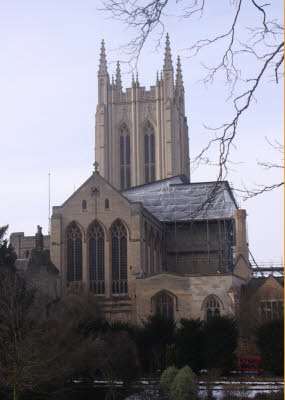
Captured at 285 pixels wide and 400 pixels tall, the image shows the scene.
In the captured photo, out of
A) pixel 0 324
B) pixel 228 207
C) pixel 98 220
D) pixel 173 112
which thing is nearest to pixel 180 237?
pixel 228 207

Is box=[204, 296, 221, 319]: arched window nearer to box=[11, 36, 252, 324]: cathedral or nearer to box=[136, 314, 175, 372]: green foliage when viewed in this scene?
box=[11, 36, 252, 324]: cathedral

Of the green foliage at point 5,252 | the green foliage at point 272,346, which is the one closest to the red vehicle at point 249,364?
the green foliage at point 272,346

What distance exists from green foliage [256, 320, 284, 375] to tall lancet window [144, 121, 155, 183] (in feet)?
165

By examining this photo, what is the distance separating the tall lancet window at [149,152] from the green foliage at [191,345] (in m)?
48.7

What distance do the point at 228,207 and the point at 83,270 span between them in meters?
14.9

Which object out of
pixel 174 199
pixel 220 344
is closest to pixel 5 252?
pixel 220 344

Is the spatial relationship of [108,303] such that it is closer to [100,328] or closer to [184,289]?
[184,289]

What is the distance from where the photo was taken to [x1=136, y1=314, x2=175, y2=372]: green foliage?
120 feet

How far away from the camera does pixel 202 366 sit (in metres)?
35.8

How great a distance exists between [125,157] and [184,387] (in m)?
61.2

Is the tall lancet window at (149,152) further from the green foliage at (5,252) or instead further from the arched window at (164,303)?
the green foliage at (5,252)

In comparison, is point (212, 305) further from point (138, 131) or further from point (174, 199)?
point (138, 131)

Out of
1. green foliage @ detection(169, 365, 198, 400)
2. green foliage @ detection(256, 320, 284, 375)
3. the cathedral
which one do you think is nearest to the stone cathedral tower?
the cathedral

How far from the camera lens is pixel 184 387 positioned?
2662 cm
